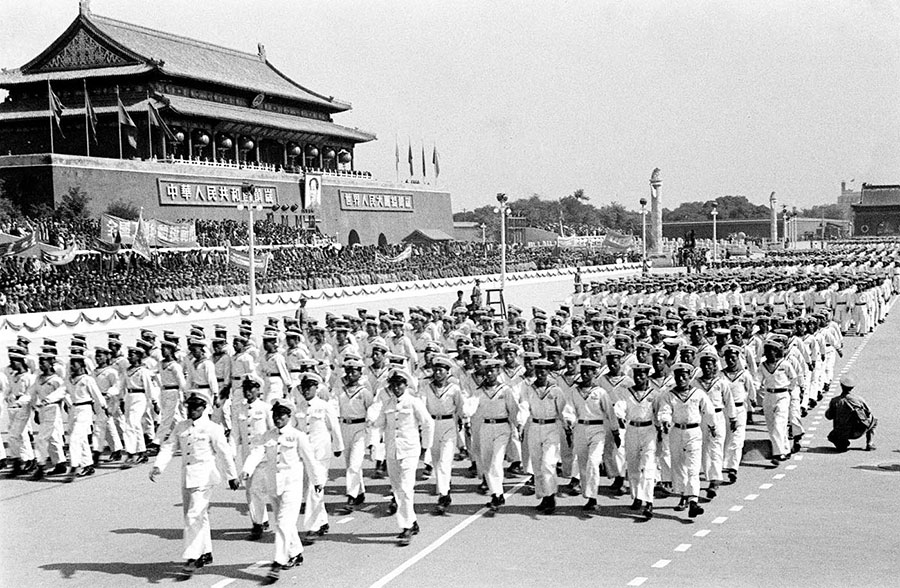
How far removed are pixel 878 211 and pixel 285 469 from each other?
10434cm

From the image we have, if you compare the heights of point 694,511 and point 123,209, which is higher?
point 123,209

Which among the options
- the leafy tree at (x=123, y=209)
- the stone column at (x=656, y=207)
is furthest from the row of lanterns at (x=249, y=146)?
the stone column at (x=656, y=207)

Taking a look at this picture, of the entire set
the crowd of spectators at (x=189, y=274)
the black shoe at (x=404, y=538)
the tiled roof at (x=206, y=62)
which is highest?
the tiled roof at (x=206, y=62)

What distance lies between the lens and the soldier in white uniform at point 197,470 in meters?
8.27

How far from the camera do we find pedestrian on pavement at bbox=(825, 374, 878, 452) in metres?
12.6

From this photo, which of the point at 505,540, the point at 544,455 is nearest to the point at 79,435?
the point at 544,455

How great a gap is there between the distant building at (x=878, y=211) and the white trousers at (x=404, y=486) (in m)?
103

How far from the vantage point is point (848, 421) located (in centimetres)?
1269

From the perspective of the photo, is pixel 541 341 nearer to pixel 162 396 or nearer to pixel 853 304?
pixel 162 396

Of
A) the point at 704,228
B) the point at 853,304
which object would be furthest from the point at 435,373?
the point at 704,228

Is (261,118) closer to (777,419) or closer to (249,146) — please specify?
(249,146)

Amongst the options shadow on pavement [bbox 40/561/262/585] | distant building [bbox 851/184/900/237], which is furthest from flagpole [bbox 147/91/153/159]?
distant building [bbox 851/184/900/237]

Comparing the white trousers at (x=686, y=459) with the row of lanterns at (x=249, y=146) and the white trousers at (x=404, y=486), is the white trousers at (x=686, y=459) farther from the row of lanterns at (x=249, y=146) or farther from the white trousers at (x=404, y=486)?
the row of lanterns at (x=249, y=146)

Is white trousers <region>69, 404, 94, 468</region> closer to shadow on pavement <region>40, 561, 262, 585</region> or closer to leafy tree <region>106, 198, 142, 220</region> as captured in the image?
shadow on pavement <region>40, 561, 262, 585</region>
